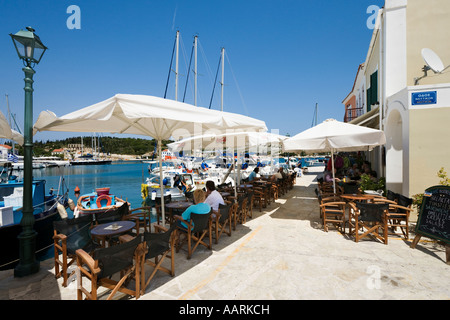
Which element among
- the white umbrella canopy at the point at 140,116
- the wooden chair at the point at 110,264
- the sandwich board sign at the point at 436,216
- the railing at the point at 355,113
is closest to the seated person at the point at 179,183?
the white umbrella canopy at the point at 140,116

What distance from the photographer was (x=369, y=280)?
304 cm

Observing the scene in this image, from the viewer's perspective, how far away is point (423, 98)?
5543mm

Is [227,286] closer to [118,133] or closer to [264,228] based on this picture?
[264,228]

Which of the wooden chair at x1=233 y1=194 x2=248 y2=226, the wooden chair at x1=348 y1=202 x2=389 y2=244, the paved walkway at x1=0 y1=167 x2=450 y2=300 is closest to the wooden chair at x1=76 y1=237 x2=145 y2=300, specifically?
the paved walkway at x1=0 y1=167 x2=450 y2=300

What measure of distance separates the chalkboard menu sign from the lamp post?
676 cm

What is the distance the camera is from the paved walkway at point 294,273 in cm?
279

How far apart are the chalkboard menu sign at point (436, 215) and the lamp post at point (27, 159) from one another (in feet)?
22.2

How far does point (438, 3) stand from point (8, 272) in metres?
13.2

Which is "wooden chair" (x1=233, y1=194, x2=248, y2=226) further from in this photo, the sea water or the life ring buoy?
the sea water

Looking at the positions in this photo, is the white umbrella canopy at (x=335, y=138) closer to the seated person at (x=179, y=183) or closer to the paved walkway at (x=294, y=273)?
the paved walkway at (x=294, y=273)

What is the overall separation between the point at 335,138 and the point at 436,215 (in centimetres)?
231

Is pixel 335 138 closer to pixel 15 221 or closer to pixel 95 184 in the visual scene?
pixel 15 221

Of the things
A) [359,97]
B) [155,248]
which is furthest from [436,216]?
[359,97]
